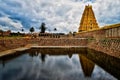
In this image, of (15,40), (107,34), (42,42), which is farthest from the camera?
(42,42)

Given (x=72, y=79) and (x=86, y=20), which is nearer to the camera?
(x=72, y=79)

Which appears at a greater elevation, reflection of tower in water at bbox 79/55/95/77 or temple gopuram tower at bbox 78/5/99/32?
temple gopuram tower at bbox 78/5/99/32

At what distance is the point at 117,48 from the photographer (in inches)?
623

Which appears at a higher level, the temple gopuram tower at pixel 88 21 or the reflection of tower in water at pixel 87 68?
the temple gopuram tower at pixel 88 21

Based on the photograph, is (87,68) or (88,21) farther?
(88,21)

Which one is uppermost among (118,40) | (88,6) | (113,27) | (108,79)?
(88,6)

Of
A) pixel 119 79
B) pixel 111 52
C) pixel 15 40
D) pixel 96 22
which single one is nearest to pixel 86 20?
pixel 96 22

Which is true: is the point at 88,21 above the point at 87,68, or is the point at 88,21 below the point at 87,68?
above

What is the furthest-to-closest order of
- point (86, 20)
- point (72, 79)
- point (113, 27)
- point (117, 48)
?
1. point (86, 20)
2. point (113, 27)
3. point (117, 48)
4. point (72, 79)

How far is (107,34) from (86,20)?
22.6 meters

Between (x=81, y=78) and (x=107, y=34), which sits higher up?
(x=107, y=34)

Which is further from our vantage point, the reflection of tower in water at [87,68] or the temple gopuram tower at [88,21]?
the temple gopuram tower at [88,21]

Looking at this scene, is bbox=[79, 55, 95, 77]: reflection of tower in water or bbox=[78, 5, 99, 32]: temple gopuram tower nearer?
bbox=[79, 55, 95, 77]: reflection of tower in water

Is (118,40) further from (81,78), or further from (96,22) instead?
(96,22)
